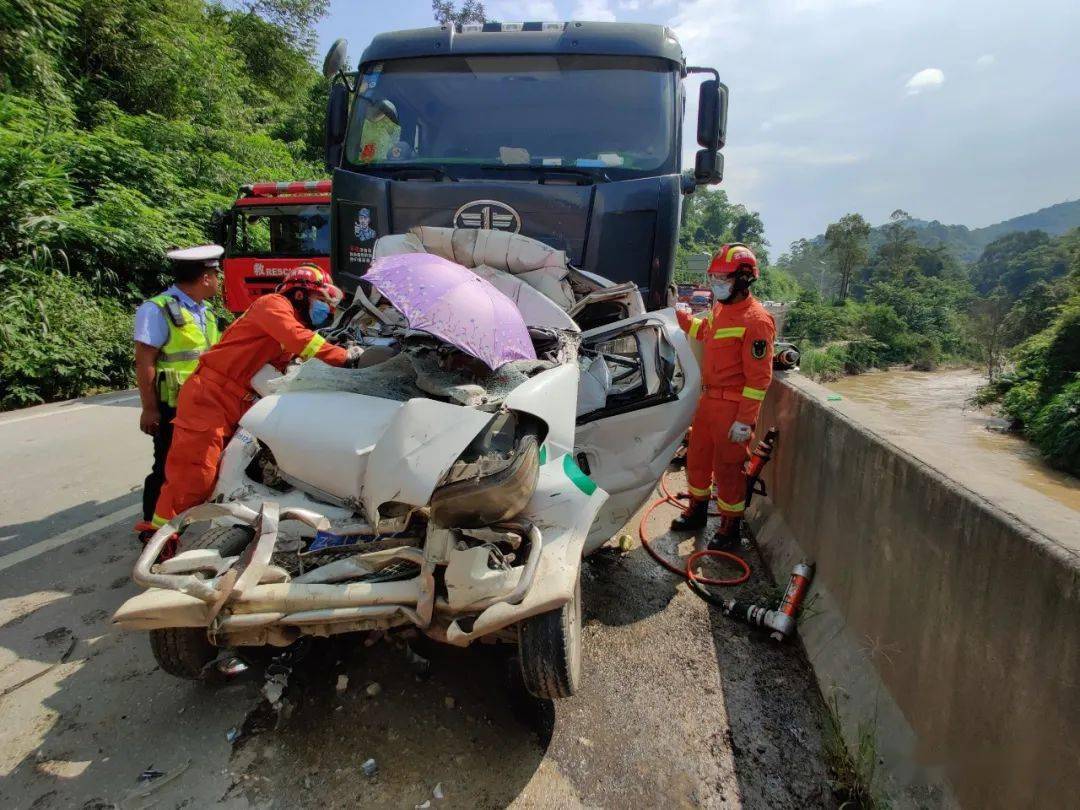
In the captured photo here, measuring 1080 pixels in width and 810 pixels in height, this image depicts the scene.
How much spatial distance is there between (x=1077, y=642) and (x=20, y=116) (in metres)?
14.0

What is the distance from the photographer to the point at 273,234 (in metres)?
9.99

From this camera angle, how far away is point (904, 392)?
75.1 ft

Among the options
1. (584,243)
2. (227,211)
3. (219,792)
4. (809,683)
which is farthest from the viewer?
(227,211)

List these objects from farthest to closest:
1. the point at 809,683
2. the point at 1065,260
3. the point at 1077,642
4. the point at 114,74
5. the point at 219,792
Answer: the point at 1065,260 → the point at 114,74 → the point at 809,683 → the point at 219,792 → the point at 1077,642

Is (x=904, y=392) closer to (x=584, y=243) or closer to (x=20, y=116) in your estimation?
(x=584, y=243)

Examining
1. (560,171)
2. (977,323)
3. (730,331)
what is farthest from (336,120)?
(977,323)

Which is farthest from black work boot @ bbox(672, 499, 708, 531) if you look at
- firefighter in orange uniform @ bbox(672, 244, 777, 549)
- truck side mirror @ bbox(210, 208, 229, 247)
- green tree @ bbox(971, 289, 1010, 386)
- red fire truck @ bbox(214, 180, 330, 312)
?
green tree @ bbox(971, 289, 1010, 386)

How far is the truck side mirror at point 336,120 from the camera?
4867 millimetres

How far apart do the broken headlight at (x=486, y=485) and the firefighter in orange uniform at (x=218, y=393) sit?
3.71 feet

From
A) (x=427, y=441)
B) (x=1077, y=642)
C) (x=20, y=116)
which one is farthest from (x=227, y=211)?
(x=1077, y=642)

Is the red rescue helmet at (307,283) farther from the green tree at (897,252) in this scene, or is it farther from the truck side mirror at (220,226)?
the green tree at (897,252)

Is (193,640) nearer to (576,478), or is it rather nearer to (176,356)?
(576,478)

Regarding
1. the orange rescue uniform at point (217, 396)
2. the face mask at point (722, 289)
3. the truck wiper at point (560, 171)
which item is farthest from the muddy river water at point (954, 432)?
the orange rescue uniform at point (217, 396)

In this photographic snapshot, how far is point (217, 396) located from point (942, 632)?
307 cm
